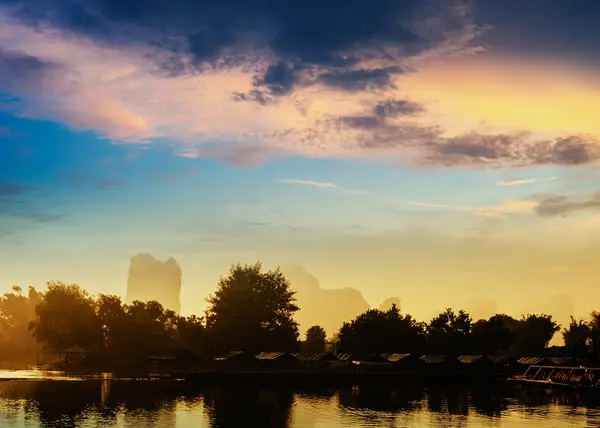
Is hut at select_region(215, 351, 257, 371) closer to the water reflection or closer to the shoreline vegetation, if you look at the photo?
the shoreline vegetation

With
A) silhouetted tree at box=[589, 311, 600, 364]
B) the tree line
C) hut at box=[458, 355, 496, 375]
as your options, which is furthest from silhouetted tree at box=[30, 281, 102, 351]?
silhouetted tree at box=[589, 311, 600, 364]

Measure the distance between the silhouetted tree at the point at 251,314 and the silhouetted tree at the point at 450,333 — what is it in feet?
115

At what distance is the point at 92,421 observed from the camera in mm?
64188

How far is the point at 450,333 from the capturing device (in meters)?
170

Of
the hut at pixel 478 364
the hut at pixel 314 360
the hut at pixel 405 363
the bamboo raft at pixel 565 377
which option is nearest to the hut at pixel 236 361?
the hut at pixel 314 360

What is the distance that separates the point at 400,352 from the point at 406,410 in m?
75.3

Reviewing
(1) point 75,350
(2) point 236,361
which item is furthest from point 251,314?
(1) point 75,350

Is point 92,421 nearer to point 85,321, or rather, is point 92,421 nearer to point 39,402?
point 39,402

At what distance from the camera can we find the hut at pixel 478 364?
13512 centimetres

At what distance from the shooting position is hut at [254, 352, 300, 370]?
418 ft

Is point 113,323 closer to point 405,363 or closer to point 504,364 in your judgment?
point 405,363

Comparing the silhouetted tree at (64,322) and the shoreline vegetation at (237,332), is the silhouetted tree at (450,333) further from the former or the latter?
the silhouetted tree at (64,322)

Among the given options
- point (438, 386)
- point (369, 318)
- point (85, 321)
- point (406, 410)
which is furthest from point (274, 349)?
point (406, 410)

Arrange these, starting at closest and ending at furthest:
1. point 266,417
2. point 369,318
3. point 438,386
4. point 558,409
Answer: point 266,417 → point 558,409 → point 438,386 → point 369,318
